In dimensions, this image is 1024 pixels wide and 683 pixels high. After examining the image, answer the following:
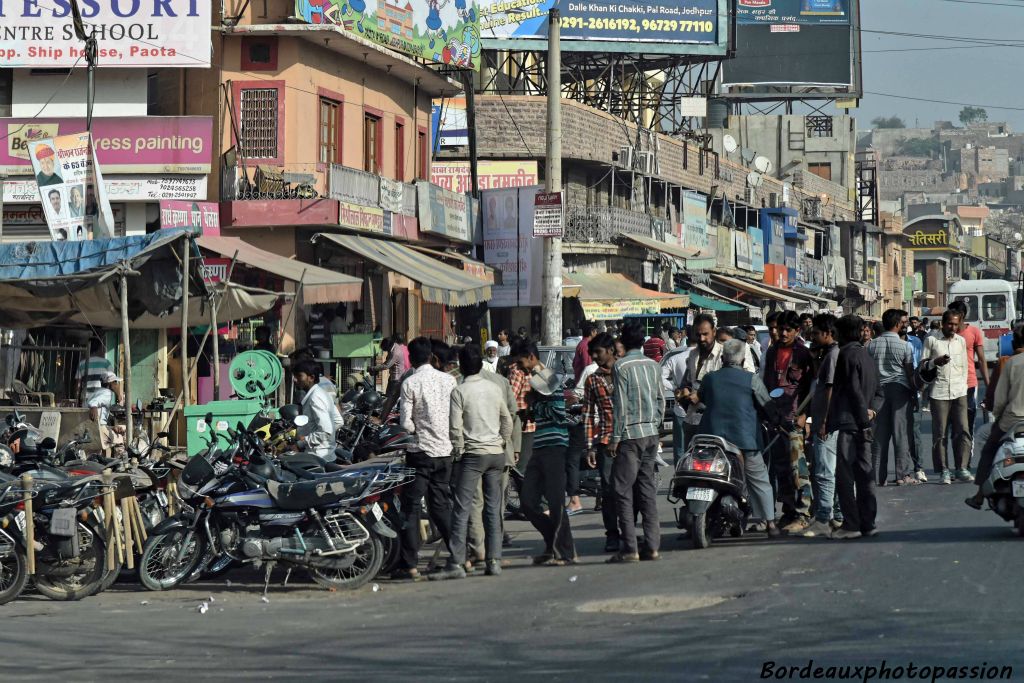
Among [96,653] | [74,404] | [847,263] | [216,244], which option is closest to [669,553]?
[96,653]

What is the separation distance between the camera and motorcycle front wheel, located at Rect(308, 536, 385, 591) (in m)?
10.6

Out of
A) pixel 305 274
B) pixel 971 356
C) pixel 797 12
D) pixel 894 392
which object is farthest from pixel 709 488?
pixel 797 12

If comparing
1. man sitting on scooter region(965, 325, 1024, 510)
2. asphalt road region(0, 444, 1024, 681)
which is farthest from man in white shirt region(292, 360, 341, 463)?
man sitting on scooter region(965, 325, 1024, 510)

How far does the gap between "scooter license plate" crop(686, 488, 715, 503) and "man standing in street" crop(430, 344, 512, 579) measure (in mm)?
1486

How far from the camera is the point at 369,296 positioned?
27156mm

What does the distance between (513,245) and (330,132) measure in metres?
7.59

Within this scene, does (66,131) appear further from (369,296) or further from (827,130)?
(827,130)

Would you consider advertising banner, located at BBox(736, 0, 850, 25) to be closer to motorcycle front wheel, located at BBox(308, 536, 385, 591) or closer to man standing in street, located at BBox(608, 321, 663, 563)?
man standing in street, located at BBox(608, 321, 663, 563)

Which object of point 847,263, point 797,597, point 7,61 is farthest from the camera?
point 847,263

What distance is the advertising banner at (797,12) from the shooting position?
2530 inches

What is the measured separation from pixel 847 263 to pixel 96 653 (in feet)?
225

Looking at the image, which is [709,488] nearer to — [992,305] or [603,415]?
[603,415]

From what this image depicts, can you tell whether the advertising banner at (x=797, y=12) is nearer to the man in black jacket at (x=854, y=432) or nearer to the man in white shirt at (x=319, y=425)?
the man in black jacket at (x=854, y=432)

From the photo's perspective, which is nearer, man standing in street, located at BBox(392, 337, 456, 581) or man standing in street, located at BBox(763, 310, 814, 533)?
man standing in street, located at BBox(392, 337, 456, 581)
